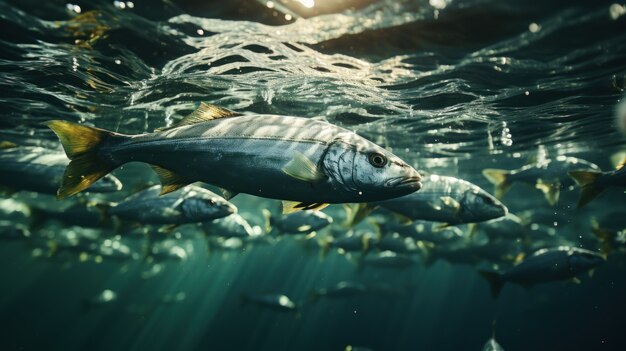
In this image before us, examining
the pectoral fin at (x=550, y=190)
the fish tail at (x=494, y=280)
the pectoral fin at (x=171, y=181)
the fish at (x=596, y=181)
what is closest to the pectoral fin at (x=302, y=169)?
the pectoral fin at (x=171, y=181)

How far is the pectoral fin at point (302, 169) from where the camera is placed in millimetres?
3484

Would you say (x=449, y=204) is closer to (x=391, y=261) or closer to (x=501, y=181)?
(x=501, y=181)

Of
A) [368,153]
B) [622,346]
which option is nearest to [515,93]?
[368,153]

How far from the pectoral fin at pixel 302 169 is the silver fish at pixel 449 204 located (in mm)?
3927

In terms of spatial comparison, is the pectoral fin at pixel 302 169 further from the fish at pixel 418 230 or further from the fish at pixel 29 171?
the fish at pixel 418 230

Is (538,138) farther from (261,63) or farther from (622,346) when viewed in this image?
(622,346)

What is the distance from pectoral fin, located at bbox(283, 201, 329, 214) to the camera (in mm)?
4073

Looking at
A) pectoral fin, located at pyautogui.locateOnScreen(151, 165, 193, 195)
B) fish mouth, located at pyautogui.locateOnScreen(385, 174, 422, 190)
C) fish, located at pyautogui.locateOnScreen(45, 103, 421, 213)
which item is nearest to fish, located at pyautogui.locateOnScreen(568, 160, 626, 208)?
fish mouth, located at pyautogui.locateOnScreen(385, 174, 422, 190)

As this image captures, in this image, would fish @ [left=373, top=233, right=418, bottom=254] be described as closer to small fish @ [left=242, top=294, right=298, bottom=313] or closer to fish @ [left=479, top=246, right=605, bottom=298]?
small fish @ [left=242, top=294, right=298, bottom=313]

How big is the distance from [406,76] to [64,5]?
8062 millimetres

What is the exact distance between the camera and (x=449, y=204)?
272 inches

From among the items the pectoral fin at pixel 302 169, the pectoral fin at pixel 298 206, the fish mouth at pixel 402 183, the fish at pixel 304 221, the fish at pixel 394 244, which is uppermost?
the pectoral fin at pixel 302 169

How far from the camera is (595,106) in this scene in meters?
12.0

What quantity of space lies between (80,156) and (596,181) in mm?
8996
